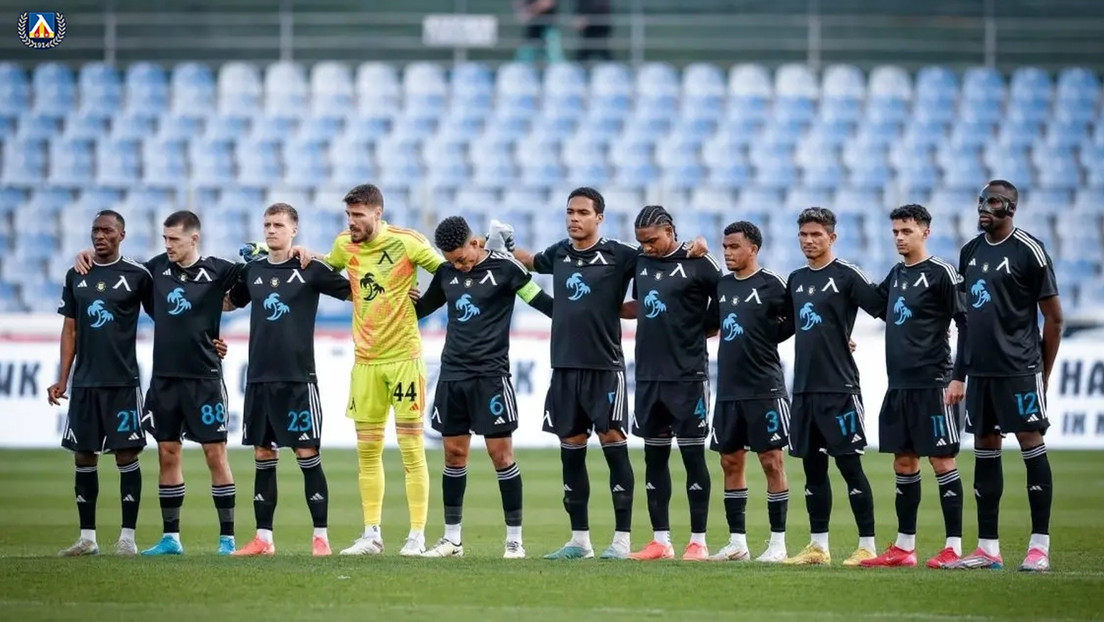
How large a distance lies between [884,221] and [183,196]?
9272mm

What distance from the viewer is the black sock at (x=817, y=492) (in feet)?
31.0

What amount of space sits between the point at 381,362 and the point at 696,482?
217 centimetres

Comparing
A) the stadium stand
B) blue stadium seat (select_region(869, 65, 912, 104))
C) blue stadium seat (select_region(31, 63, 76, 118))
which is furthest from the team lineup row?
blue stadium seat (select_region(869, 65, 912, 104))

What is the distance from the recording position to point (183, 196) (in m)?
19.1

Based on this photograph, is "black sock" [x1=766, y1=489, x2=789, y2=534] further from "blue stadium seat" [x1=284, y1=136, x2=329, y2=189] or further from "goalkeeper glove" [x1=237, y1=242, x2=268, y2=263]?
"blue stadium seat" [x1=284, y1=136, x2=329, y2=189]

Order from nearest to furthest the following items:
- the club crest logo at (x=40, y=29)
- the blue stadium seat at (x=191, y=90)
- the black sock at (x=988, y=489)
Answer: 1. the black sock at (x=988, y=489)
2. the club crest logo at (x=40, y=29)
3. the blue stadium seat at (x=191, y=90)

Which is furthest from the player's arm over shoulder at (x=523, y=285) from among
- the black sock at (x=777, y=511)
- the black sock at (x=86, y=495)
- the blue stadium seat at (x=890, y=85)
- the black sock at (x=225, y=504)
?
the blue stadium seat at (x=890, y=85)

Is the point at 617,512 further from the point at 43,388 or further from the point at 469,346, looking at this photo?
the point at 43,388

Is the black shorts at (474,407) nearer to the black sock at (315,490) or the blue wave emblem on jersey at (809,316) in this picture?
the black sock at (315,490)

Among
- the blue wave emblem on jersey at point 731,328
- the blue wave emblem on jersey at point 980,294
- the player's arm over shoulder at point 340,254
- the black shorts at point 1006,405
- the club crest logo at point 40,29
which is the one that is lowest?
the black shorts at point 1006,405

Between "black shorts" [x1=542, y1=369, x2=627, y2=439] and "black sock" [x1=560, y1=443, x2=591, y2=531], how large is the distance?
0.12 meters

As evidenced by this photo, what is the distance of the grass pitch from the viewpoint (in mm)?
7629

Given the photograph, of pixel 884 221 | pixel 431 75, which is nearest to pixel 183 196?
pixel 431 75

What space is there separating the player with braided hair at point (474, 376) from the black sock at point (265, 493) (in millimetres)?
1060
